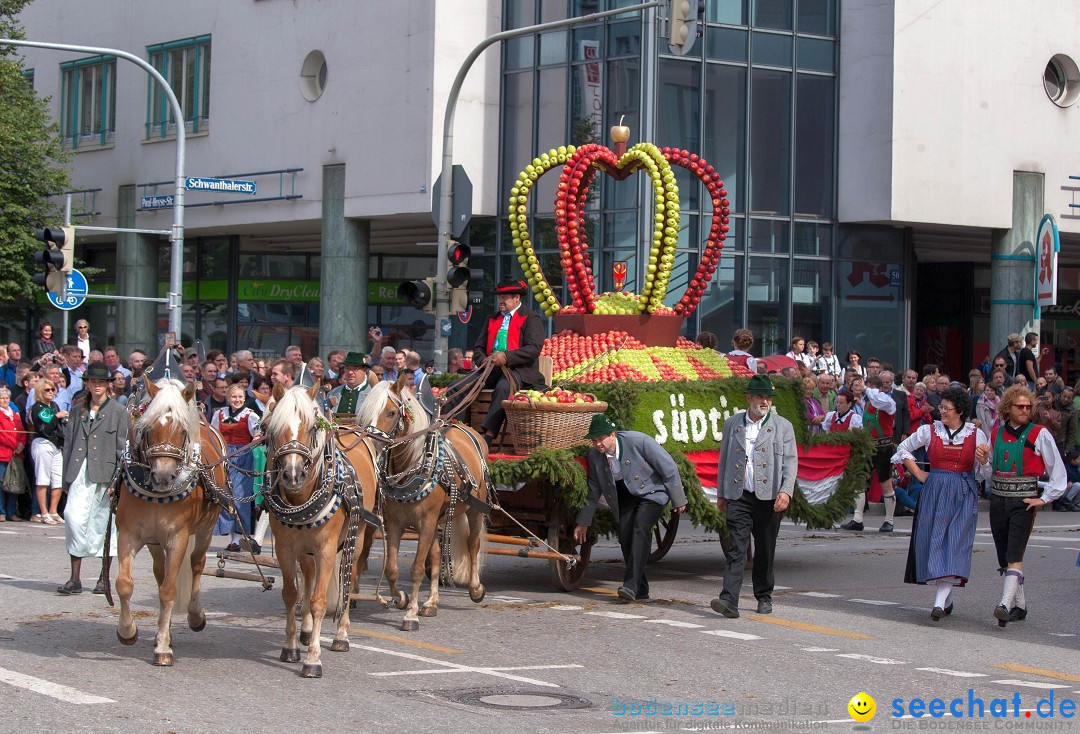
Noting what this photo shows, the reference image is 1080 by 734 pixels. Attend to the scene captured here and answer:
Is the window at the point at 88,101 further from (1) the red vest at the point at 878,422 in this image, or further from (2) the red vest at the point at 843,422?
(1) the red vest at the point at 878,422

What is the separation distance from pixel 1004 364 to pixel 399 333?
1573 cm

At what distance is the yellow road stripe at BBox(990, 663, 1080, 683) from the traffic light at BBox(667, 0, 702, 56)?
844 cm

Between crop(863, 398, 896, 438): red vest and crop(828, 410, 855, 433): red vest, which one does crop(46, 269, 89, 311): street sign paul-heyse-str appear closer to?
crop(828, 410, 855, 433): red vest

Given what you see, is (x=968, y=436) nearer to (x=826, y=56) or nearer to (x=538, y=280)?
(x=538, y=280)

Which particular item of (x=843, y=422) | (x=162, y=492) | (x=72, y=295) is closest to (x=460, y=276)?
(x=843, y=422)

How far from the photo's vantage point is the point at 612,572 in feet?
49.2

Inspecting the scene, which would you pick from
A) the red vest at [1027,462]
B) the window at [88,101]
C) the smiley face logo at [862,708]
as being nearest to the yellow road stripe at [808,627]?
the red vest at [1027,462]

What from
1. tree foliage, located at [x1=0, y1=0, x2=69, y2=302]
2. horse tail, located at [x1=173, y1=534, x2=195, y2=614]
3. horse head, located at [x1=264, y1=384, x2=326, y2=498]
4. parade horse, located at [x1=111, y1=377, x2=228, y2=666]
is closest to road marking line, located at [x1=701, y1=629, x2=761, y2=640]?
horse head, located at [x1=264, y1=384, x2=326, y2=498]

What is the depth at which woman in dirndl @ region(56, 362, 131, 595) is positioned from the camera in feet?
42.0

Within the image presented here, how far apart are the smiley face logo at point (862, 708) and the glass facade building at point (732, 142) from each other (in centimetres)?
1951

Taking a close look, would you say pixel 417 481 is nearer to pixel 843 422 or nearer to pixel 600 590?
pixel 600 590

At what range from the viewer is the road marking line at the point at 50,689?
8.19 metres

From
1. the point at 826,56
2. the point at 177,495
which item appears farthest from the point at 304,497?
the point at 826,56

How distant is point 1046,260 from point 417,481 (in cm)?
2226
